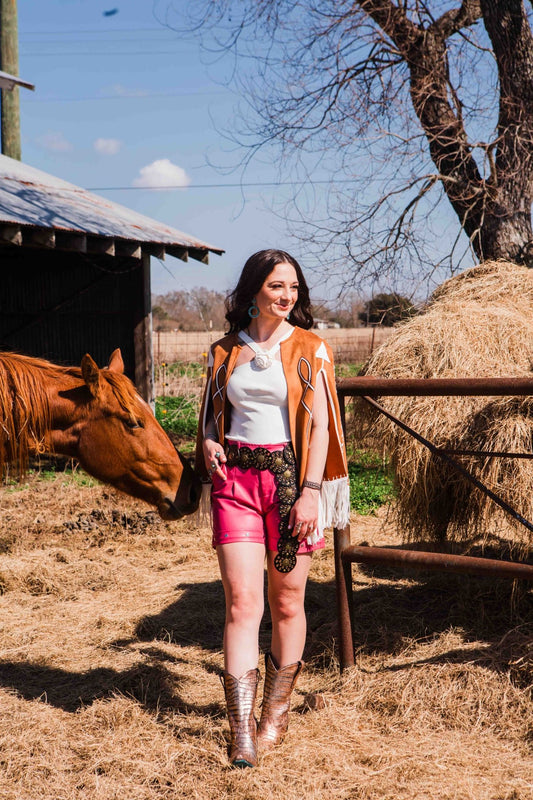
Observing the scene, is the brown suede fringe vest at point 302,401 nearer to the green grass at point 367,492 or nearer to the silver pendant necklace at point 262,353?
the silver pendant necklace at point 262,353

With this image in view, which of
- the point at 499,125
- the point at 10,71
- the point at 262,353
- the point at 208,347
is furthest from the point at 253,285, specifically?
the point at 208,347

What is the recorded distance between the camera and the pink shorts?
2.50 meters

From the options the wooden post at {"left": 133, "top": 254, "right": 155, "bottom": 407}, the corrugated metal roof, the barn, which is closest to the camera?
the corrugated metal roof

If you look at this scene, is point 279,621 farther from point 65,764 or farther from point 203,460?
point 65,764

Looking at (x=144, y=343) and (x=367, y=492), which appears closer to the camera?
(x=367, y=492)

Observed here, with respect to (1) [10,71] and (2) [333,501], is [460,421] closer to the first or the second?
(2) [333,501]

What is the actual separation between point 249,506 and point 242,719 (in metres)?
0.71

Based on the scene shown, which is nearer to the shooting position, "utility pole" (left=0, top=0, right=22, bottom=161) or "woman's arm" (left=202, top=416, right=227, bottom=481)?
"woman's arm" (left=202, top=416, right=227, bottom=481)

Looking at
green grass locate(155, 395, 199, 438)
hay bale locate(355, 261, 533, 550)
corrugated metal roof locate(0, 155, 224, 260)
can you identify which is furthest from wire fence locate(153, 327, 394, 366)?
hay bale locate(355, 261, 533, 550)

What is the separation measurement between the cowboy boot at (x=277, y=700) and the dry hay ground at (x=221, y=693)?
0.07 m

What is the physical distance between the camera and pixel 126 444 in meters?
3.15

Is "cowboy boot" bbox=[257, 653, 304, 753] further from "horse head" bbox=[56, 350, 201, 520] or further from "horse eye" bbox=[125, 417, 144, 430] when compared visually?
"horse eye" bbox=[125, 417, 144, 430]

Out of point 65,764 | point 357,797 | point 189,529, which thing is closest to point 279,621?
point 357,797

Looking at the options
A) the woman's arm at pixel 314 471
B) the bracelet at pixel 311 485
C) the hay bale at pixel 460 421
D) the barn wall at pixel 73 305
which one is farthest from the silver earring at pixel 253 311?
the barn wall at pixel 73 305
